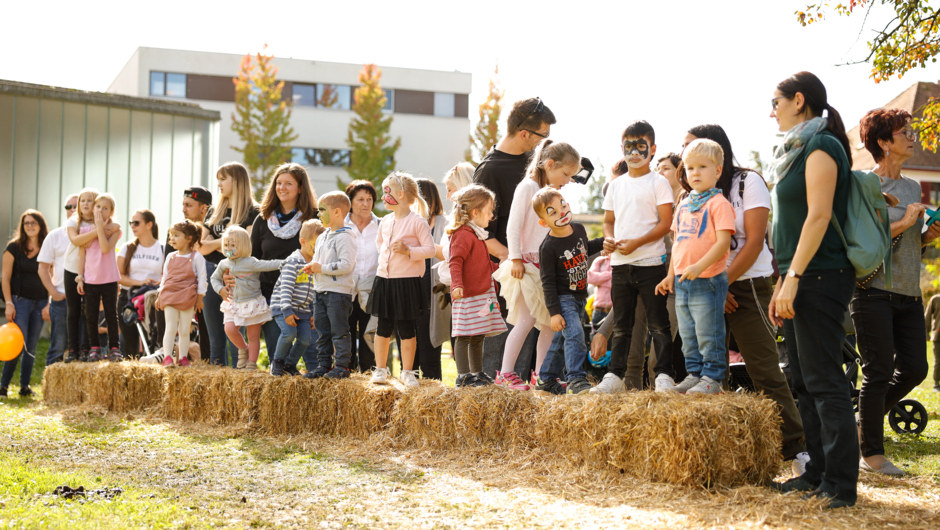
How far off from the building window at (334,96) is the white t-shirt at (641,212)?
1458 inches

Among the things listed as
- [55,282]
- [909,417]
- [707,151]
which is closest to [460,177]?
[707,151]

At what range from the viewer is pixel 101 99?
14289 mm

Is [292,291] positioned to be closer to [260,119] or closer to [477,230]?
[477,230]

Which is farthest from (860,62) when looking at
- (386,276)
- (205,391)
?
(205,391)

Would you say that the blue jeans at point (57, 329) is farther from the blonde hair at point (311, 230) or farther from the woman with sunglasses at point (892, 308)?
the woman with sunglasses at point (892, 308)

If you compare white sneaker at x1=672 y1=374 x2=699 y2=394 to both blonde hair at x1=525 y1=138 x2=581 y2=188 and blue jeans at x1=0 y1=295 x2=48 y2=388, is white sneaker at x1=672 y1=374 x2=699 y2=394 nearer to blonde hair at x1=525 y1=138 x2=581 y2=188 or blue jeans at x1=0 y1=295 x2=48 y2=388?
blonde hair at x1=525 y1=138 x2=581 y2=188

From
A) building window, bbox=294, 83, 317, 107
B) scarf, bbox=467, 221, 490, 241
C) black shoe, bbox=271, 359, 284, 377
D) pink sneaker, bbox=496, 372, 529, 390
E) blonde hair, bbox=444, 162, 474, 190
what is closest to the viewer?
pink sneaker, bbox=496, 372, 529, 390

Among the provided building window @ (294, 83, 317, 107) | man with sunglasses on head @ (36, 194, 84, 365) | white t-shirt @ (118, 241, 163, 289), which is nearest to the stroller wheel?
white t-shirt @ (118, 241, 163, 289)

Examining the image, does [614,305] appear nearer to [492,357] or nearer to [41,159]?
[492,357]

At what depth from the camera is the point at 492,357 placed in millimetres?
6609

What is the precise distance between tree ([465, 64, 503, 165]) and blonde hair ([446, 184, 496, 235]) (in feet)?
110

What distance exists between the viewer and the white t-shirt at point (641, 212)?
5.15 meters

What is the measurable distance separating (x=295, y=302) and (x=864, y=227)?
4.59 metres

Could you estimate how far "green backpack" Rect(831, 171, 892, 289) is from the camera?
370 centimetres
